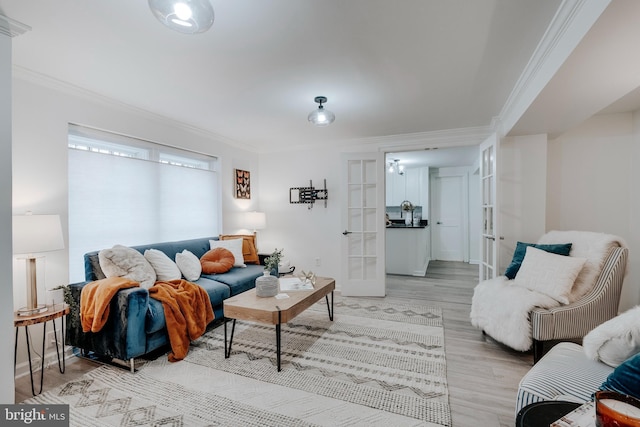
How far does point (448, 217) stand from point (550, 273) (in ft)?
16.7

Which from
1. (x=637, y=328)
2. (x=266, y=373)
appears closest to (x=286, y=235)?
(x=266, y=373)

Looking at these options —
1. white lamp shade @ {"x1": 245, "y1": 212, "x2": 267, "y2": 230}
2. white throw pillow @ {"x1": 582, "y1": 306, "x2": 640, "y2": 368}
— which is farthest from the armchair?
white lamp shade @ {"x1": 245, "y1": 212, "x2": 267, "y2": 230}

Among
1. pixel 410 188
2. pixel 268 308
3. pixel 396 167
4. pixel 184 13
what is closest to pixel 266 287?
pixel 268 308

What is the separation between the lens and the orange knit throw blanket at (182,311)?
247cm

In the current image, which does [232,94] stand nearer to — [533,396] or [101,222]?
[101,222]

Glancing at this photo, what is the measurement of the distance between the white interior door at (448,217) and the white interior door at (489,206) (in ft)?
11.6

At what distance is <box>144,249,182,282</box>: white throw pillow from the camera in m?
2.92

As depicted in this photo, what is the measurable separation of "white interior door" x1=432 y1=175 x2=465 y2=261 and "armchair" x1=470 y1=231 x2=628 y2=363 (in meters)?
4.75

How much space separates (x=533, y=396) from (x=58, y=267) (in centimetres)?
343

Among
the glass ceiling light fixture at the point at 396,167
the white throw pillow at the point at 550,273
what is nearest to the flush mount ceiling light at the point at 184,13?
the white throw pillow at the point at 550,273

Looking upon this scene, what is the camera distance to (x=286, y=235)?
5066mm

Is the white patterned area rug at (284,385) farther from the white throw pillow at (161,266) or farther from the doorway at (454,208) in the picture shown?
the doorway at (454,208)

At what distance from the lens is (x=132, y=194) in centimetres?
328

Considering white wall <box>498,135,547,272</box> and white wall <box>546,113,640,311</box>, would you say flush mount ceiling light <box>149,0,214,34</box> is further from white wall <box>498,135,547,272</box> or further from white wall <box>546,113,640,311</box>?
white wall <box>546,113,640,311</box>
